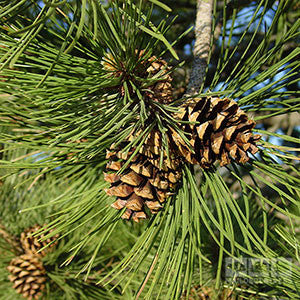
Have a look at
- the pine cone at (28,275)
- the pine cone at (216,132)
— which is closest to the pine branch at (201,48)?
the pine cone at (216,132)

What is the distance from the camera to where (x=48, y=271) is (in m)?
0.94

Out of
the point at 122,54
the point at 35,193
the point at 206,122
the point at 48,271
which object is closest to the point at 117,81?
the point at 122,54

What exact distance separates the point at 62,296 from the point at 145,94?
74cm

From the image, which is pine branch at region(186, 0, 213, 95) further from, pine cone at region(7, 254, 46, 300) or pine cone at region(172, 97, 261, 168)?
pine cone at region(7, 254, 46, 300)

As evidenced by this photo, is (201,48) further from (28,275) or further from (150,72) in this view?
(28,275)

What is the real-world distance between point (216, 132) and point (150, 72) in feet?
0.46

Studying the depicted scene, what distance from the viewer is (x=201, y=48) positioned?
0.60 m

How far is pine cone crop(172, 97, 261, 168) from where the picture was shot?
0.47m

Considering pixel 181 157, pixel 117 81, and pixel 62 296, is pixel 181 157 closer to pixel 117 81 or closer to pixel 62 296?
pixel 117 81

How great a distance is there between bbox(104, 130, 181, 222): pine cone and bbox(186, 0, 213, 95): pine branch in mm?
162

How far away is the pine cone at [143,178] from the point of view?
0.47 m

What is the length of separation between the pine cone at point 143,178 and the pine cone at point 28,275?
22.5 inches

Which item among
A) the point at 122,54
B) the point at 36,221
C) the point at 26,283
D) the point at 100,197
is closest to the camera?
the point at 122,54

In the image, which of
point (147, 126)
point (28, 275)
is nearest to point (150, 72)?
point (147, 126)
